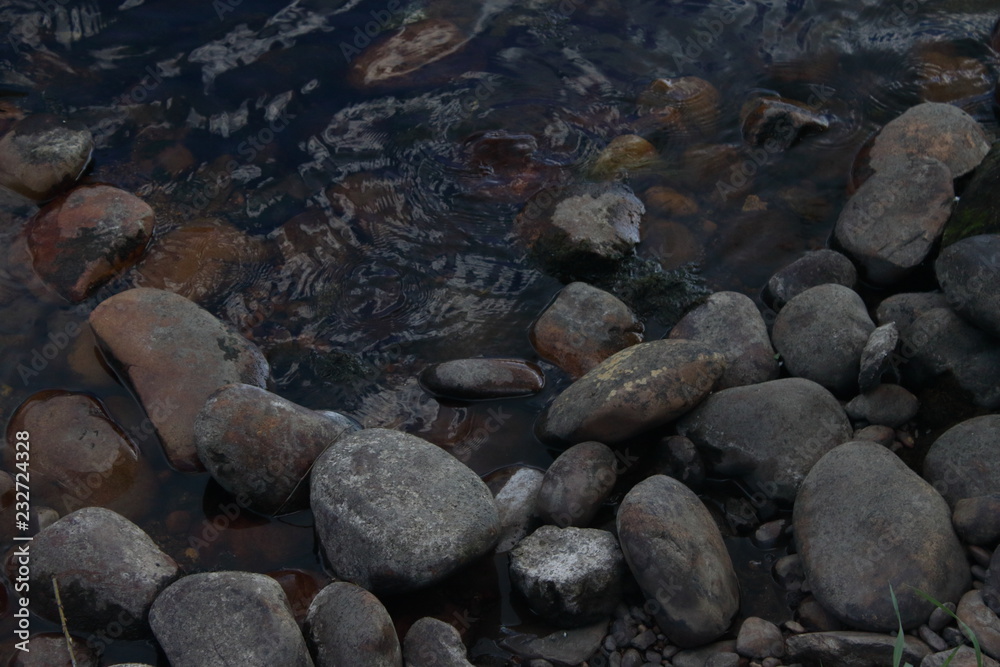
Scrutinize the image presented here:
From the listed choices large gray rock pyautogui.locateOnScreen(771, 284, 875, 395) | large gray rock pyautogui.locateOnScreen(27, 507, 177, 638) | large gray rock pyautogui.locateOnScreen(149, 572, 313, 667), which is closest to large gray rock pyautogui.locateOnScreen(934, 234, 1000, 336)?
large gray rock pyautogui.locateOnScreen(771, 284, 875, 395)

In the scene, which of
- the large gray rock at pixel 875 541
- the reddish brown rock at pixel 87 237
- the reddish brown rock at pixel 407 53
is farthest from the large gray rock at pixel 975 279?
the reddish brown rock at pixel 87 237

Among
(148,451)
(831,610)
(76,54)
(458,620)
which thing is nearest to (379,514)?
(458,620)

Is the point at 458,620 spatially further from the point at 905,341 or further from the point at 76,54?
the point at 76,54

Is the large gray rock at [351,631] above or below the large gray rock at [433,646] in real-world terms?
above

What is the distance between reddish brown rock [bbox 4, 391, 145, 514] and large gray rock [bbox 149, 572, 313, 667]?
992mm

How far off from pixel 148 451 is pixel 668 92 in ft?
15.7

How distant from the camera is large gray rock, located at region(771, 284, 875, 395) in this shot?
14.7ft

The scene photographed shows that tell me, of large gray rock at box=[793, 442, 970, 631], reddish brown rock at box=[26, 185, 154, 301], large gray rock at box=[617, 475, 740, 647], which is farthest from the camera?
reddish brown rock at box=[26, 185, 154, 301]

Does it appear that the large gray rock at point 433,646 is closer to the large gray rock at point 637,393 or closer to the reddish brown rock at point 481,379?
the large gray rock at point 637,393

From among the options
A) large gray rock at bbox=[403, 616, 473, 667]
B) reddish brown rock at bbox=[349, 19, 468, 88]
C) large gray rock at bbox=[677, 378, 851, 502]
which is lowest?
large gray rock at bbox=[403, 616, 473, 667]

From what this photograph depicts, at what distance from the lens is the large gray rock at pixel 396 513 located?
12.1ft

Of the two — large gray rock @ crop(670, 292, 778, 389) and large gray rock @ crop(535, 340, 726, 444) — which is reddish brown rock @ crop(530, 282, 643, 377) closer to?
large gray rock @ crop(670, 292, 778, 389)

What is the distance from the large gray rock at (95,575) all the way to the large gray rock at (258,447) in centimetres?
54

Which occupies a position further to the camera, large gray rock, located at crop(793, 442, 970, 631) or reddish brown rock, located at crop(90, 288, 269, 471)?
reddish brown rock, located at crop(90, 288, 269, 471)
